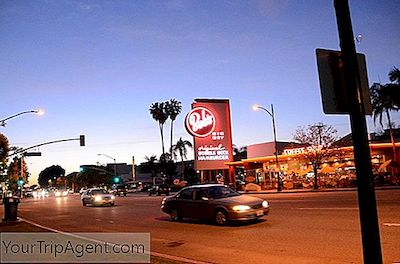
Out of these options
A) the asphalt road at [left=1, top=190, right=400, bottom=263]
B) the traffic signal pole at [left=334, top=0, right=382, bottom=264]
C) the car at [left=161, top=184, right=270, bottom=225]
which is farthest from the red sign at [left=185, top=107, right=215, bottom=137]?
the traffic signal pole at [left=334, top=0, right=382, bottom=264]

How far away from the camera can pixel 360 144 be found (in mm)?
5301

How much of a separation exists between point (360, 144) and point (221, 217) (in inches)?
424

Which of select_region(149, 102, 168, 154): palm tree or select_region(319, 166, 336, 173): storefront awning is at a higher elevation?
select_region(149, 102, 168, 154): palm tree

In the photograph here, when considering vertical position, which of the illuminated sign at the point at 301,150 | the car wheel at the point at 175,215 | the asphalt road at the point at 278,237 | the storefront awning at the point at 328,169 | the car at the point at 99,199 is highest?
the illuminated sign at the point at 301,150

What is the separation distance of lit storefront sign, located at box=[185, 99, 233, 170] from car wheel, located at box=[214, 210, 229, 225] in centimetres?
3170

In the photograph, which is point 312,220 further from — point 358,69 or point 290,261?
point 358,69

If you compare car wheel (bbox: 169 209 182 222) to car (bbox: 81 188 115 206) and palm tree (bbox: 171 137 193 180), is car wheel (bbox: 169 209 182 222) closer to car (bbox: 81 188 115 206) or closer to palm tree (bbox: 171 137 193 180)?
car (bbox: 81 188 115 206)

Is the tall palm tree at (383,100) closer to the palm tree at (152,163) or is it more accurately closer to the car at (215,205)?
the car at (215,205)

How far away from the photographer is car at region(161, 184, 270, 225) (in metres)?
15.1

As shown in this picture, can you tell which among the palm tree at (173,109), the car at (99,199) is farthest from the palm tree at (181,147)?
the car at (99,199)

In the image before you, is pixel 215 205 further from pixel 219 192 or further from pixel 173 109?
pixel 173 109

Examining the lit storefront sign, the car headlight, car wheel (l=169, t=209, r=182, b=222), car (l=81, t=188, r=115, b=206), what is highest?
the lit storefront sign

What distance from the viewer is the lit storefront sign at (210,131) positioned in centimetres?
4816

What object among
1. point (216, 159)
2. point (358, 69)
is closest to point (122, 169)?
point (216, 159)
